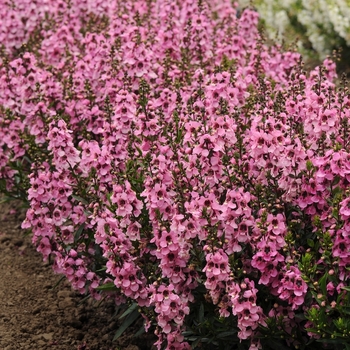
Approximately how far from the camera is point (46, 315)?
5703 mm

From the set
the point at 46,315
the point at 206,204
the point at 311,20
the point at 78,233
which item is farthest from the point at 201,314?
the point at 311,20

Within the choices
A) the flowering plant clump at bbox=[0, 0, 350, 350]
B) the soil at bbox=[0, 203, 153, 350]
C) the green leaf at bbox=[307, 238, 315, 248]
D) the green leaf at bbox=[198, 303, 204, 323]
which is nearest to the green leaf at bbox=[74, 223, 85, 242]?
the flowering plant clump at bbox=[0, 0, 350, 350]

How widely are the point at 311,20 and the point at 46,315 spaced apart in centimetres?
728

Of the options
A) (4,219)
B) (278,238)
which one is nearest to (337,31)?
(4,219)

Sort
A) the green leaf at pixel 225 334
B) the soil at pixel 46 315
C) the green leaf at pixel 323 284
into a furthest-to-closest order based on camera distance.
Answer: the soil at pixel 46 315 < the green leaf at pixel 225 334 < the green leaf at pixel 323 284

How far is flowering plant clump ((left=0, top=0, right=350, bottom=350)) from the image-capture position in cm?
397

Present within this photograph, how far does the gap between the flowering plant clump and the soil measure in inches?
19.0

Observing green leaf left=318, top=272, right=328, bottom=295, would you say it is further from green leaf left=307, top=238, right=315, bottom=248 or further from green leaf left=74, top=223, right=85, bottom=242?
green leaf left=74, top=223, right=85, bottom=242

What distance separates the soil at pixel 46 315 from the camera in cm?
539

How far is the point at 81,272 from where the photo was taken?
16.1 feet

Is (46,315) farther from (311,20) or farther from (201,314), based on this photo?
(311,20)

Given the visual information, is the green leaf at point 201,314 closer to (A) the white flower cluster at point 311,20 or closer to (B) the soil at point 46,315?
(B) the soil at point 46,315

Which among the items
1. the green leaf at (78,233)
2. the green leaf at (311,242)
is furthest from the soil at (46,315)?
the green leaf at (311,242)

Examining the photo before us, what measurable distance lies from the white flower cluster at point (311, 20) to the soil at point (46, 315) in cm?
519
